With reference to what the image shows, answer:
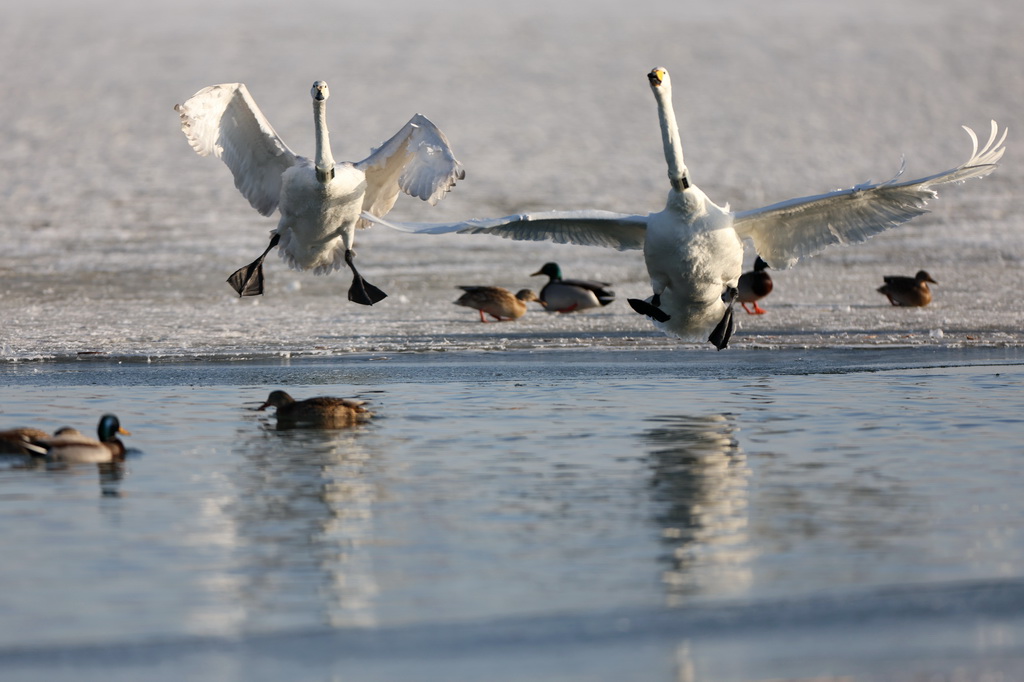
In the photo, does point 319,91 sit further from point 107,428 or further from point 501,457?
point 501,457

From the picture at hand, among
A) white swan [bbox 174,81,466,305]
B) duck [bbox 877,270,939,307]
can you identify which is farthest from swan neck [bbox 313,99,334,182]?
duck [bbox 877,270,939,307]

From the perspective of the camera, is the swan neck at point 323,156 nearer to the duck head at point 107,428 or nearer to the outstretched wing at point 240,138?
the outstretched wing at point 240,138

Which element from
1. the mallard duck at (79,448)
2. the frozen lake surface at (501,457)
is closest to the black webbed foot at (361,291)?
the frozen lake surface at (501,457)

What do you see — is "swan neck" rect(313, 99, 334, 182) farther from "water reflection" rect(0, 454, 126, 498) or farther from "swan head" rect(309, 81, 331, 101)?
"water reflection" rect(0, 454, 126, 498)

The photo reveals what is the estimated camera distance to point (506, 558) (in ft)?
16.1

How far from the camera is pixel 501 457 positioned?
6.78m

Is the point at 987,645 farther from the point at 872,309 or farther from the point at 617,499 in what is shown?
the point at 872,309

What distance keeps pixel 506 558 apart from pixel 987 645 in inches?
64.0

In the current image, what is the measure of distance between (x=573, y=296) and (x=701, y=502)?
844cm

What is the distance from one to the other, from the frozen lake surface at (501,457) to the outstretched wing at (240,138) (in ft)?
4.10

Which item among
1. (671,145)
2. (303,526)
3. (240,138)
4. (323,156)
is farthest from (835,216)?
(303,526)

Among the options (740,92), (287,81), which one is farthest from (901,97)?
(287,81)

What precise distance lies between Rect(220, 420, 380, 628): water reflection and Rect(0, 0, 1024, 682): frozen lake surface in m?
0.02

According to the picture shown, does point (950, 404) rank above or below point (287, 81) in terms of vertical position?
below
